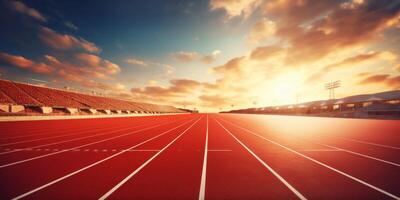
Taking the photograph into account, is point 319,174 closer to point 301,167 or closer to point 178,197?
point 301,167

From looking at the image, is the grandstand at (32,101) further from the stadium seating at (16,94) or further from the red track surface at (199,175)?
the red track surface at (199,175)

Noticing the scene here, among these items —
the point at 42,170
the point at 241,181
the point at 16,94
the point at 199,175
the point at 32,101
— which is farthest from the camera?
the point at 16,94

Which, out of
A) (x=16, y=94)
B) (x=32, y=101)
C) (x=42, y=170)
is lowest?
(x=42, y=170)

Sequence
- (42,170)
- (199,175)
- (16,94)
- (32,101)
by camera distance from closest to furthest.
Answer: (199,175)
(42,170)
(32,101)
(16,94)

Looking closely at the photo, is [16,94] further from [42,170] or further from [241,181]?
[241,181]

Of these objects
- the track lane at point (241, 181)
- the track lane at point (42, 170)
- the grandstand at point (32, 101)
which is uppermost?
the grandstand at point (32, 101)

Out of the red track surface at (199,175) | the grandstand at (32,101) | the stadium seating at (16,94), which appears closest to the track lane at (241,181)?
the red track surface at (199,175)

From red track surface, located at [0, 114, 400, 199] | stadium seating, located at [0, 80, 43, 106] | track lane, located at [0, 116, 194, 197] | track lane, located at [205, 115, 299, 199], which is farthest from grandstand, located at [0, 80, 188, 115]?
track lane, located at [205, 115, 299, 199]

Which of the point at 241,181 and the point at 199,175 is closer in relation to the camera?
the point at 241,181

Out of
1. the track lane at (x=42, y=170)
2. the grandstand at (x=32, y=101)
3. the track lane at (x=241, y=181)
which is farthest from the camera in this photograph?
the grandstand at (x=32, y=101)

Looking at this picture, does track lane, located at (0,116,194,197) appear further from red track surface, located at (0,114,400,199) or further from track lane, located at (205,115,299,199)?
track lane, located at (205,115,299,199)

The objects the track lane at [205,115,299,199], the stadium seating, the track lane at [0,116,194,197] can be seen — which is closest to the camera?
the track lane at [205,115,299,199]

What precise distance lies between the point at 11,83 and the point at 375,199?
55045 millimetres

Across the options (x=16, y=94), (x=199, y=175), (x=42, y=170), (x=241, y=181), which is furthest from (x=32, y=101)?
(x=241, y=181)
